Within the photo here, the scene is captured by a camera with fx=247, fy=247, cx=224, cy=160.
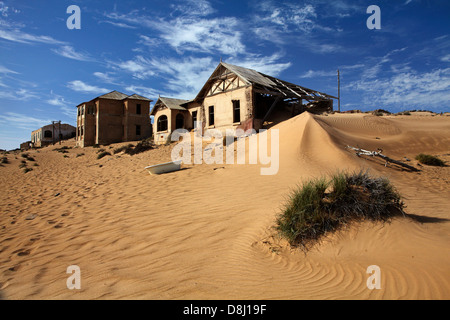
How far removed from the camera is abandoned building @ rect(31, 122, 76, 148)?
46125 mm

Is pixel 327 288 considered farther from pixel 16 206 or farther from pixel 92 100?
pixel 92 100

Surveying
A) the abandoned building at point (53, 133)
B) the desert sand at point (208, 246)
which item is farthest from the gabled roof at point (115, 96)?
the desert sand at point (208, 246)

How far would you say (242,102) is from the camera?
17344 mm

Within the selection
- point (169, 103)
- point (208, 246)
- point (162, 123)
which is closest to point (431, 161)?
point (208, 246)

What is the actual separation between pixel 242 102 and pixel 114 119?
21015 millimetres

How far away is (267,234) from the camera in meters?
4.30

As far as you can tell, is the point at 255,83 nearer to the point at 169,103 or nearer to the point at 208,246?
the point at 169,103

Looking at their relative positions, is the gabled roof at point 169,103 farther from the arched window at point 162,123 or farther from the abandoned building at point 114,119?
the abandoned building at point 114,119

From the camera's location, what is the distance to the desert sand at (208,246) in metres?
2.85

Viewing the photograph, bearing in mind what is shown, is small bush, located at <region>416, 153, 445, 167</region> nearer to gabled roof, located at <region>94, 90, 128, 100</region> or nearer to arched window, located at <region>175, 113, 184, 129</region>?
arched window, located at <region>175, 113, 184, 129</region>

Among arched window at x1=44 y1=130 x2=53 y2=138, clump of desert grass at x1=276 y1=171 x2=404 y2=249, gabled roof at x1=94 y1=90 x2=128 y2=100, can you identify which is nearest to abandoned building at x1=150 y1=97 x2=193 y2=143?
gabled roof at x1=94 y1=90 x2=128 y2=100

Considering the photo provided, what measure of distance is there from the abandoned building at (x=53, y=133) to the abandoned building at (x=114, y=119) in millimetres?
17708
